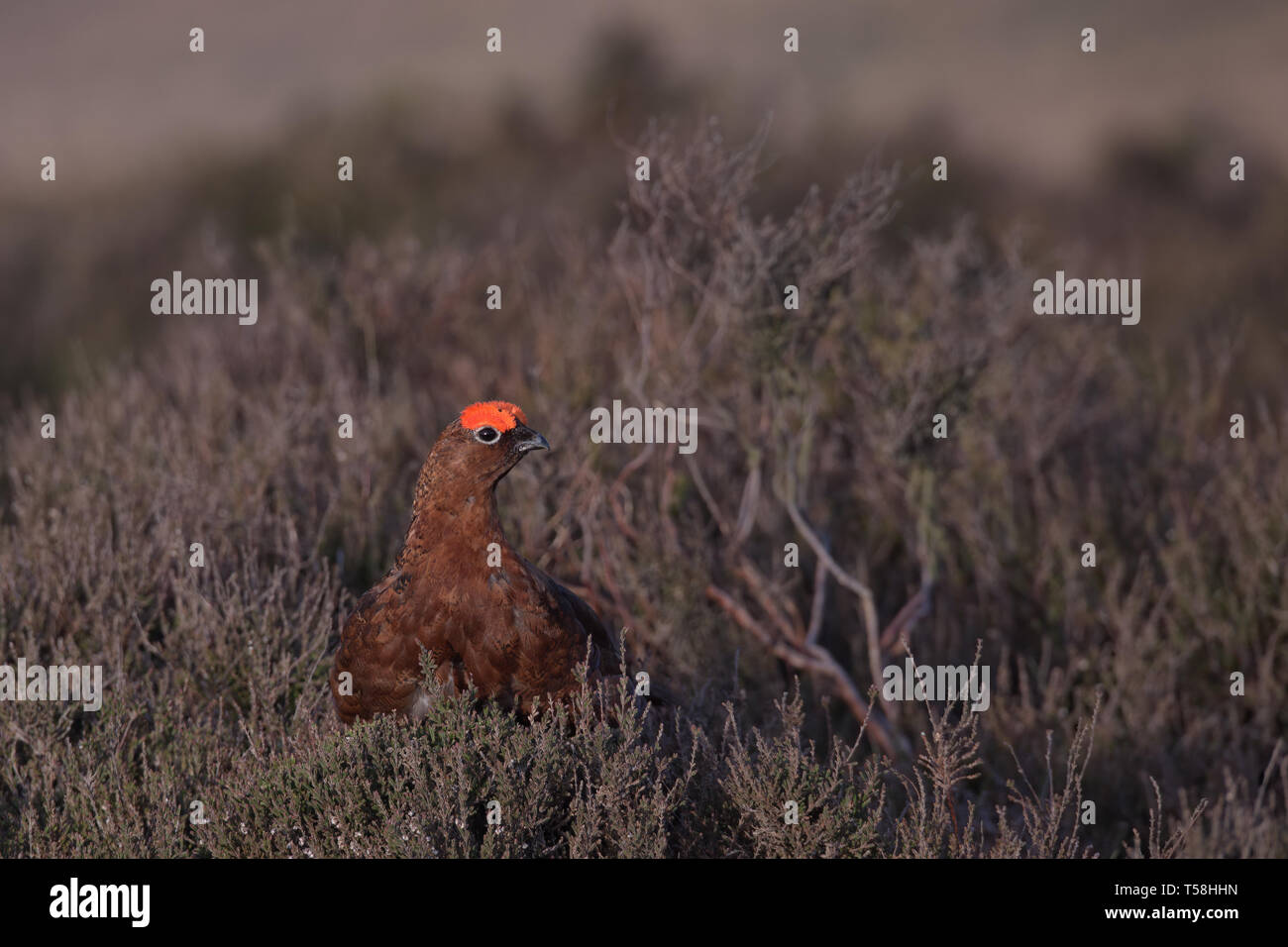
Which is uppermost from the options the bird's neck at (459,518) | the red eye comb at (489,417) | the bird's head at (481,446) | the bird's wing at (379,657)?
the red eye comb at (489,417)

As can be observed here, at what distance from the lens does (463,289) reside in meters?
7.71

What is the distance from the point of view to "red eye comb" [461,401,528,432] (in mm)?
3729

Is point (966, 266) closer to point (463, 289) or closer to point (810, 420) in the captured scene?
point (810, 420)

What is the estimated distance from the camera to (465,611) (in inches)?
143

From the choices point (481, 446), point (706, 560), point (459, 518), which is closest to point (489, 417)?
point (481, 446)

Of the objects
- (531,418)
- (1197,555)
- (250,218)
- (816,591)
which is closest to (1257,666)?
(1197,555)

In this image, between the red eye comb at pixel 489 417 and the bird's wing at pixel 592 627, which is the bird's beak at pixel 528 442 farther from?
the bird's wing at pixel 592 627

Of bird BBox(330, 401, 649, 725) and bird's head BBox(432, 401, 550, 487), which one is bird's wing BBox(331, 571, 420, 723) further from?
bird's head BBox(432, 401, 550, 487)

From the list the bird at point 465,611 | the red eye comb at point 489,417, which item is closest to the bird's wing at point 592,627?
the bird at point 465,611

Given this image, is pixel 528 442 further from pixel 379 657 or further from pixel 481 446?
pixel 379 657

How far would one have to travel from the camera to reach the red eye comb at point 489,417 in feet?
12.2

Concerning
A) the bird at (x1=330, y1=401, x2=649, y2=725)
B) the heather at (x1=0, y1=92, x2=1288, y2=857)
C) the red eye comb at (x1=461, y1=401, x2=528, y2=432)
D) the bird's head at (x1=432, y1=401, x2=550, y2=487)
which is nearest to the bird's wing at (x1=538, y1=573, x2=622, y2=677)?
the bird at (x1=330, y1=401, x2=649, y2=725)

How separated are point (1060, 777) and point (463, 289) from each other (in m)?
4.40

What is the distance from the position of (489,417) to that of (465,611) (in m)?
0.56
